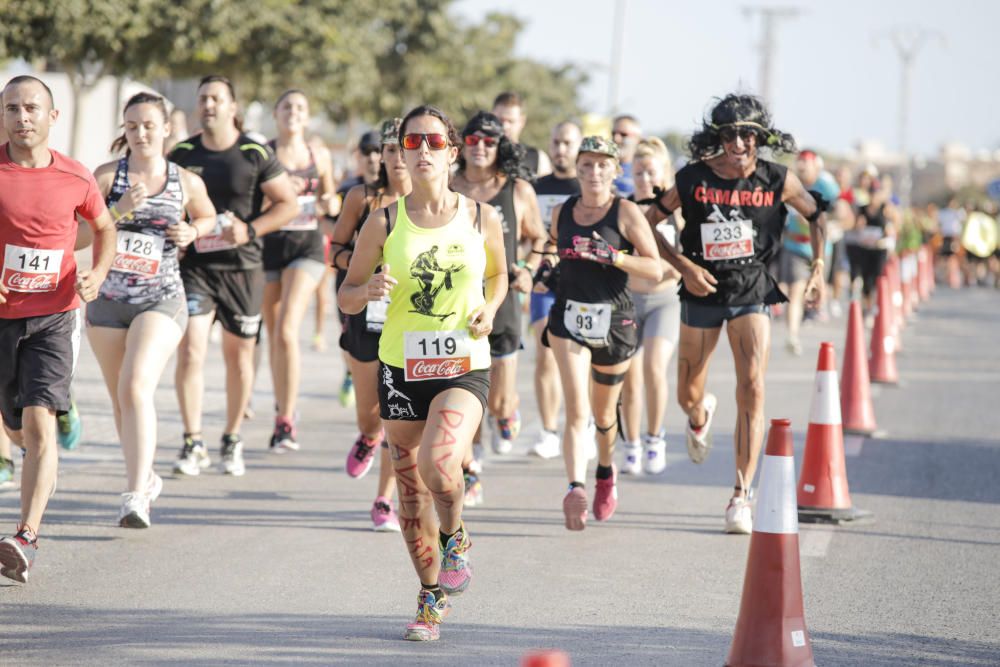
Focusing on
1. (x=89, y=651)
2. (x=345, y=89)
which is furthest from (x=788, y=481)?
(x=345, y=89)

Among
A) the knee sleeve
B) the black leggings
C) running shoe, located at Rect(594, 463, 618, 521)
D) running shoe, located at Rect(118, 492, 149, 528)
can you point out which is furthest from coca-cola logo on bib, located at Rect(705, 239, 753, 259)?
the black leggings

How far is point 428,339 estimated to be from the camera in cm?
592

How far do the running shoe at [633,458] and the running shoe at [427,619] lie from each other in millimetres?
4017

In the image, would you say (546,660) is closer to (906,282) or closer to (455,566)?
(455,566)

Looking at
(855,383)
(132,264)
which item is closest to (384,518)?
(132,264)

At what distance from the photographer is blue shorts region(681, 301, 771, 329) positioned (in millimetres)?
8398

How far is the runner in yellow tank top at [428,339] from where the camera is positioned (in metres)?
5.91

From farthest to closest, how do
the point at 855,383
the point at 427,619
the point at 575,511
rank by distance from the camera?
the point at 855,383 → the point at 575,511 → the point at 427,619

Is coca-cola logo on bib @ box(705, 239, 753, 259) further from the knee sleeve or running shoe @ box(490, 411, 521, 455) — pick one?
running shoe @ box(490, 411, 521, 455)

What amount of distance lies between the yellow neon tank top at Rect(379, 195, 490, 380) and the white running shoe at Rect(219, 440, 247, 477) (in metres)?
3.80

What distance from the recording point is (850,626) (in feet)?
20.6

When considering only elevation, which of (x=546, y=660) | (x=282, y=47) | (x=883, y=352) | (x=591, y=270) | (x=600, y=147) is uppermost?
(x=282, y=47)

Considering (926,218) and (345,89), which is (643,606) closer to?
(345,89)

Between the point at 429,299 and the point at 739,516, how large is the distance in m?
2.86
